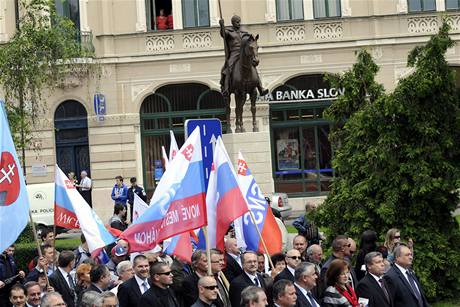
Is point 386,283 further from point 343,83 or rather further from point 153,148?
point 153,148

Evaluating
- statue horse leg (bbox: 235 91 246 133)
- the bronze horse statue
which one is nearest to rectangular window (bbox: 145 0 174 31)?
statue horse leg (bbox: 235 91 246 133)

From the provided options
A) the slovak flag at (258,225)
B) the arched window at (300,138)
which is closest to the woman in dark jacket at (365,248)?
the slovak flag at (258,225)

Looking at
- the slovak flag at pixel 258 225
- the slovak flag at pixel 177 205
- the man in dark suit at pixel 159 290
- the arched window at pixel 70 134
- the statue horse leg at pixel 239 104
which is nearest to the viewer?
the man in dark suit at pixel 159 290

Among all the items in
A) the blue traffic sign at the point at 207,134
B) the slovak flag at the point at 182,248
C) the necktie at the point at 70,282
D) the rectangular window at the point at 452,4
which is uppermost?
the rectangular window at the point at 452,4

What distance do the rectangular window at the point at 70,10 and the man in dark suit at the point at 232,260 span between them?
92.0ft

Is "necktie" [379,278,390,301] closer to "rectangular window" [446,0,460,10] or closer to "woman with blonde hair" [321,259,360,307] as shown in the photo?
"woman with blonde hair" [321,259,360,307]

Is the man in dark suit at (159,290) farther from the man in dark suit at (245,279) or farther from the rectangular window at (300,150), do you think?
the rectangular window at (300,150)

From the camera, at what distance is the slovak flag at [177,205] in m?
12.1

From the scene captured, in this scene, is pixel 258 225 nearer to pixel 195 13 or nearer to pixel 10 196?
pixel 10 196

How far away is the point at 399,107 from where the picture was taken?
18.0 metres

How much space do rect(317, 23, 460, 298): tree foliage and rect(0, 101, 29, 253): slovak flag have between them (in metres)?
7.57

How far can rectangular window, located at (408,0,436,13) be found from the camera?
131 feet

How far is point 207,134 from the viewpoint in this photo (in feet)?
50.3

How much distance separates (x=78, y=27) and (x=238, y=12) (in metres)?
5.97
